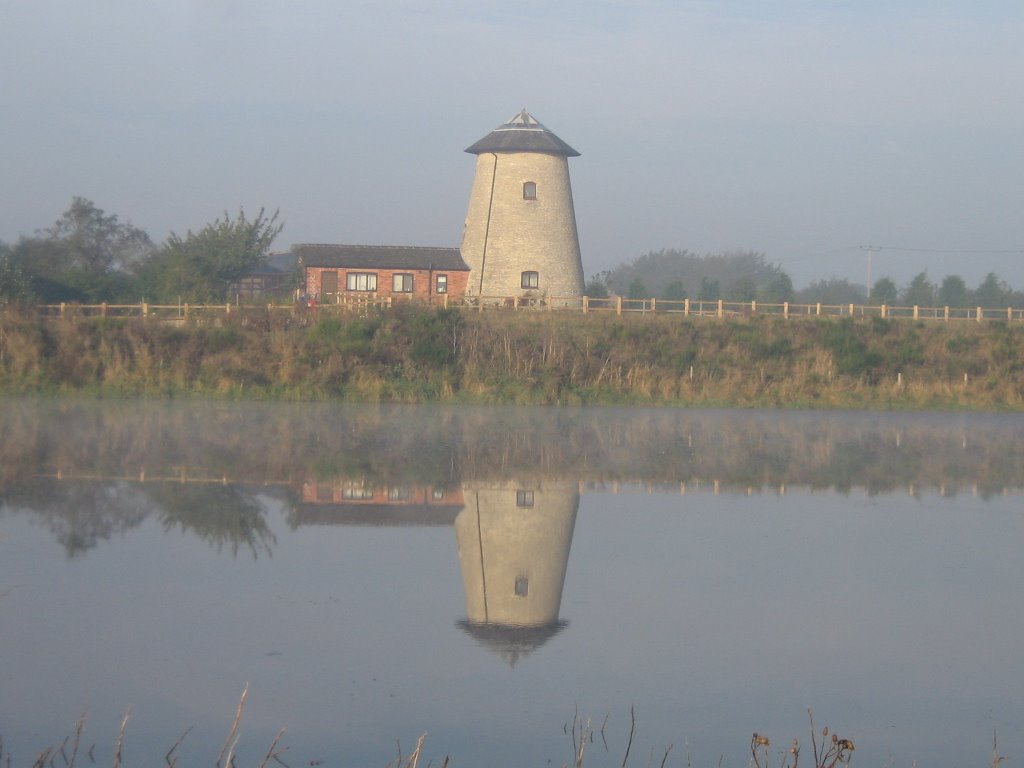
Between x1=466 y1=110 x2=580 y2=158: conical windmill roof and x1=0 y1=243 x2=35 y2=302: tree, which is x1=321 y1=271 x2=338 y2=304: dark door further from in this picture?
x1=0 y1=243 x2=35 y2=302: tree

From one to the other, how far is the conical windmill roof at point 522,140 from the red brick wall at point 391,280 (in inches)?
191

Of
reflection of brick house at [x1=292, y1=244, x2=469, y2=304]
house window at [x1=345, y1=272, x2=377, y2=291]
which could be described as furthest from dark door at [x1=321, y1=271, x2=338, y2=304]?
house window at [x1=345, y1=272, x2=377, y2=291]

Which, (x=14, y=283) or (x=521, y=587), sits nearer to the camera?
(x=521, y=587)

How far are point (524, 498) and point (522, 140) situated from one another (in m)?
33.5

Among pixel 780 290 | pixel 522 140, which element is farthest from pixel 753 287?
pixel 522 140

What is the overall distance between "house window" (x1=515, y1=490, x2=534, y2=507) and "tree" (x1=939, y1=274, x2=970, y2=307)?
65092 millimetres

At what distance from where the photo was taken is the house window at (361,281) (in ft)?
148

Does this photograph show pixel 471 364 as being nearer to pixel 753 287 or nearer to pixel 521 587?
pixel 521 587

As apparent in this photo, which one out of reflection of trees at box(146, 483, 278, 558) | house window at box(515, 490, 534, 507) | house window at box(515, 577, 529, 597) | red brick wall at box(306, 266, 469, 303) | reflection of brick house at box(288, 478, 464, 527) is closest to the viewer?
house window at box(515, 577, 529, 597)

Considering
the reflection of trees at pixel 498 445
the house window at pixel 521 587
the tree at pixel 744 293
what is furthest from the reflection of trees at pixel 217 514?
the tree at pixel 744 293

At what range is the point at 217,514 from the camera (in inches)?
487

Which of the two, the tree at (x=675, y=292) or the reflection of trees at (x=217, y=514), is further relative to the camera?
the tree at (x=675, y=292)

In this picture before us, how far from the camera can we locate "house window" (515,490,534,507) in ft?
43.4

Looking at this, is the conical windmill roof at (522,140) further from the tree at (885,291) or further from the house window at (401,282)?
Answer: the tree at (885,291)
